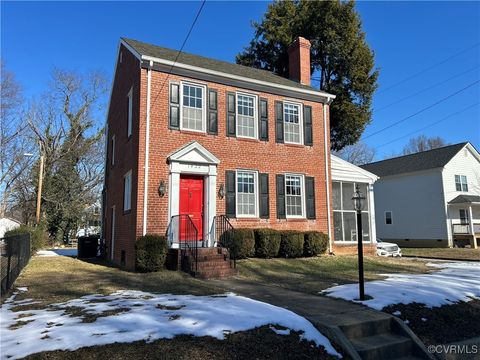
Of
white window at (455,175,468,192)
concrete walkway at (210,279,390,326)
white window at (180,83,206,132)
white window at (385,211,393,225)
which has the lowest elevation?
concrete walkway at (210,279,390,326)

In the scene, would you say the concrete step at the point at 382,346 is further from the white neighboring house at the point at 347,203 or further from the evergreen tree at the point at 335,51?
the evergreen tree at the point at 335,51

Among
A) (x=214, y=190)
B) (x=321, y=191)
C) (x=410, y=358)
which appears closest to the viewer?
(x=410, y=358)

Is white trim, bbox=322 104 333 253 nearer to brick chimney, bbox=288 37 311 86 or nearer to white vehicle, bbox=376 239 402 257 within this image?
brick chimney, bbox=288 37 311 86

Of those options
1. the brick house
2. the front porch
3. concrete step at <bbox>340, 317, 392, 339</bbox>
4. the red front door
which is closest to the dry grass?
the brick house

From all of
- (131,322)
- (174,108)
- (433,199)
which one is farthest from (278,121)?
(433,199)

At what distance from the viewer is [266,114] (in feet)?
50.8

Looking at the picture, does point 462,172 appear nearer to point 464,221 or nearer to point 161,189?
point 464,221

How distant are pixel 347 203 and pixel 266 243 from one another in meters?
5.60

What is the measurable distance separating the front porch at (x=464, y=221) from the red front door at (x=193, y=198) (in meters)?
21.6

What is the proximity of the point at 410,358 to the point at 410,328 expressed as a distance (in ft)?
2.53

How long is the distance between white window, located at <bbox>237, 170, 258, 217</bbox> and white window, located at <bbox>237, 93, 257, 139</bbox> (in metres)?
1.53

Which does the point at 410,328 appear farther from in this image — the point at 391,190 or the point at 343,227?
the point at 391,190

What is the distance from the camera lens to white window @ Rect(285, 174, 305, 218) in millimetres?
15443

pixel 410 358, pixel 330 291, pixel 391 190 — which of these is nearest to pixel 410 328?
pixel 410 358
